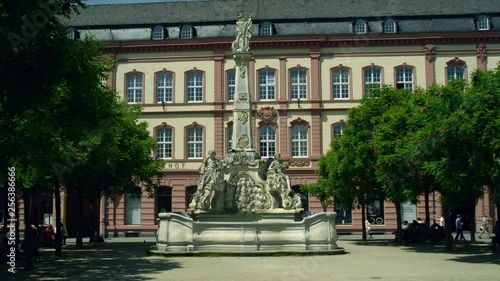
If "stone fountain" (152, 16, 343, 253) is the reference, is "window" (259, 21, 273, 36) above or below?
above

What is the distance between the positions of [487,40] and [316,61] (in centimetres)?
1293

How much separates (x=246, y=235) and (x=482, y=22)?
33366mm

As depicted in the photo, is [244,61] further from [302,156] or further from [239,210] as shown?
[302,156]

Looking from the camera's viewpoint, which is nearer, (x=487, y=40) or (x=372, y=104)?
(x=372, y=104)

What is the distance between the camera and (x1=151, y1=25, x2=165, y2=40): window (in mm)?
51844

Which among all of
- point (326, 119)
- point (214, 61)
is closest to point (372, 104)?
point (326, 119)

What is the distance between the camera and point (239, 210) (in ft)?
91.4

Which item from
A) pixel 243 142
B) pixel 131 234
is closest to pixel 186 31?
pixel 131 234

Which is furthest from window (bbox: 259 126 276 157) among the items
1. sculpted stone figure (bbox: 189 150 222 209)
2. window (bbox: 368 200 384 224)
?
sculpted stone figure (bbox: 189 150 222 209)

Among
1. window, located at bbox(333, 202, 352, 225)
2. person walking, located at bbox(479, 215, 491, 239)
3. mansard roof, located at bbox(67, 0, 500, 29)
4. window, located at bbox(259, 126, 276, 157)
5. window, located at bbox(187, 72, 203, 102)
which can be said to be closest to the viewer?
person walking, located at bbox(479, 215, 491, 239)

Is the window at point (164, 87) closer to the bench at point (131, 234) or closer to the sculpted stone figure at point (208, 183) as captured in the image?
the bench at point (131, 234)

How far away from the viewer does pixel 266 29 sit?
2008 inches

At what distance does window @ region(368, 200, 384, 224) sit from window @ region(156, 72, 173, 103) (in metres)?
17.6

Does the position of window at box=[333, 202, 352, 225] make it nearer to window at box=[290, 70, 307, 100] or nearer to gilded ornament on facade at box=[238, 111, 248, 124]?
window at box=[290, 70, 307, 100]
